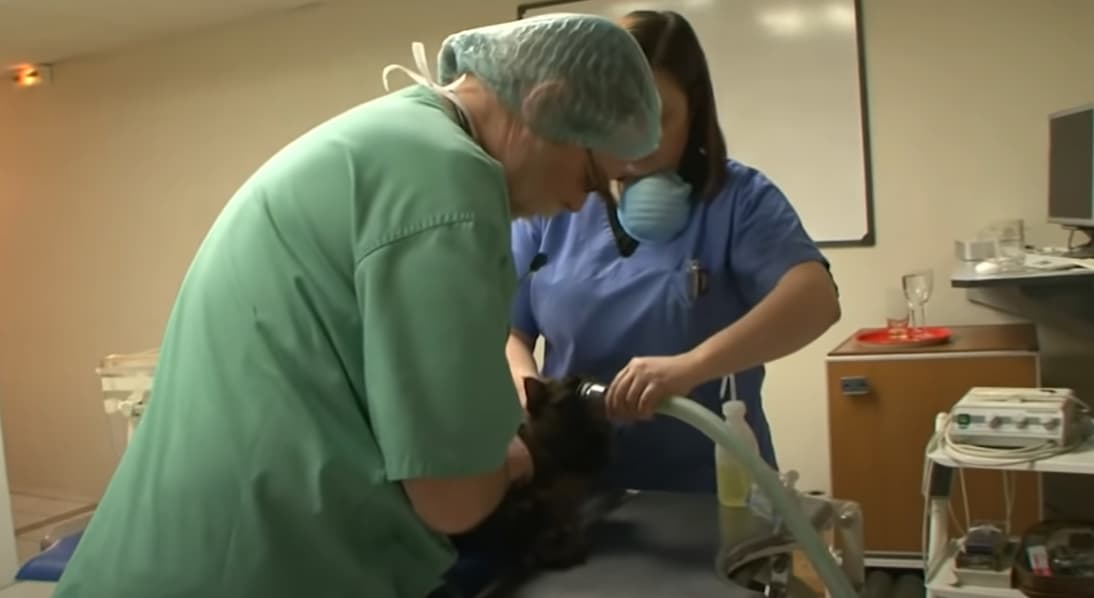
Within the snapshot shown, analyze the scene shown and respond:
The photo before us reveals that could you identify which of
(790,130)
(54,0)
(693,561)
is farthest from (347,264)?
(54,0)

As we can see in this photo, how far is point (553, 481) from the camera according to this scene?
1.04m

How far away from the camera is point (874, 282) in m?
3.15

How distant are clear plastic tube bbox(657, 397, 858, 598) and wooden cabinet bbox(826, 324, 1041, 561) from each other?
163 centimetres

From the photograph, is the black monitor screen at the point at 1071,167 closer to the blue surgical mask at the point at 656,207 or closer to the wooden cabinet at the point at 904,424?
the wooden cabinet at the point at 904,424

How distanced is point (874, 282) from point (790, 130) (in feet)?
1.85

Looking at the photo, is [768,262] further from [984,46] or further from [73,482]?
[73,482]

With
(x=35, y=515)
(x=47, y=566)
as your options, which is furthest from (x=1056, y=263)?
(x=35, y=515)

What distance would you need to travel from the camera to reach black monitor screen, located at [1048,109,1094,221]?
2.58 metres

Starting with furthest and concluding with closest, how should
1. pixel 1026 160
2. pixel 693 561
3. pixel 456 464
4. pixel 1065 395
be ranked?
pixel 1026 160
pixel 1065 395
pixel 693 561
pixel 456 464

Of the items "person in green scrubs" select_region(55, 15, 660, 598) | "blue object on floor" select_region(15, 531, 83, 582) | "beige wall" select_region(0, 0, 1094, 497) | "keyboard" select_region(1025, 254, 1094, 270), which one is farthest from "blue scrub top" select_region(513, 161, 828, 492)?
"beige wall" select_region(0, 0, 1094, 497)

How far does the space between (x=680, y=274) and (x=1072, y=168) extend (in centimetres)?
187

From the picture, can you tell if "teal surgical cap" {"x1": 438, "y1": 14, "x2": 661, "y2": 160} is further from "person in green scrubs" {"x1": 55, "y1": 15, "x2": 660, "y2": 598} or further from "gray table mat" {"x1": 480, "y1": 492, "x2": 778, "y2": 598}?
"gray table mat" {"x1": 480, "y1": 492, "x2": 778, "y2": 598}

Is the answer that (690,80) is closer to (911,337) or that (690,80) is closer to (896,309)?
(911,337)

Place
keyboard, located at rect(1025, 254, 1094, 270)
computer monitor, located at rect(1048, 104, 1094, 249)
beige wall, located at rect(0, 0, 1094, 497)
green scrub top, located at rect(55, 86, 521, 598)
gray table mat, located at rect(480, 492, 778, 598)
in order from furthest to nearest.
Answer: beige wall, located at rect(0, 0, 1094, 497) → computer monitor, located at rect(1048, 104, 1094, 249) → keyboard, located at rect(1025, 254, 1094, 270) → gray table mat, located at rect(480, 492, 778, 598) → green scrub top, located at rect(55, 86, 521, 598)
